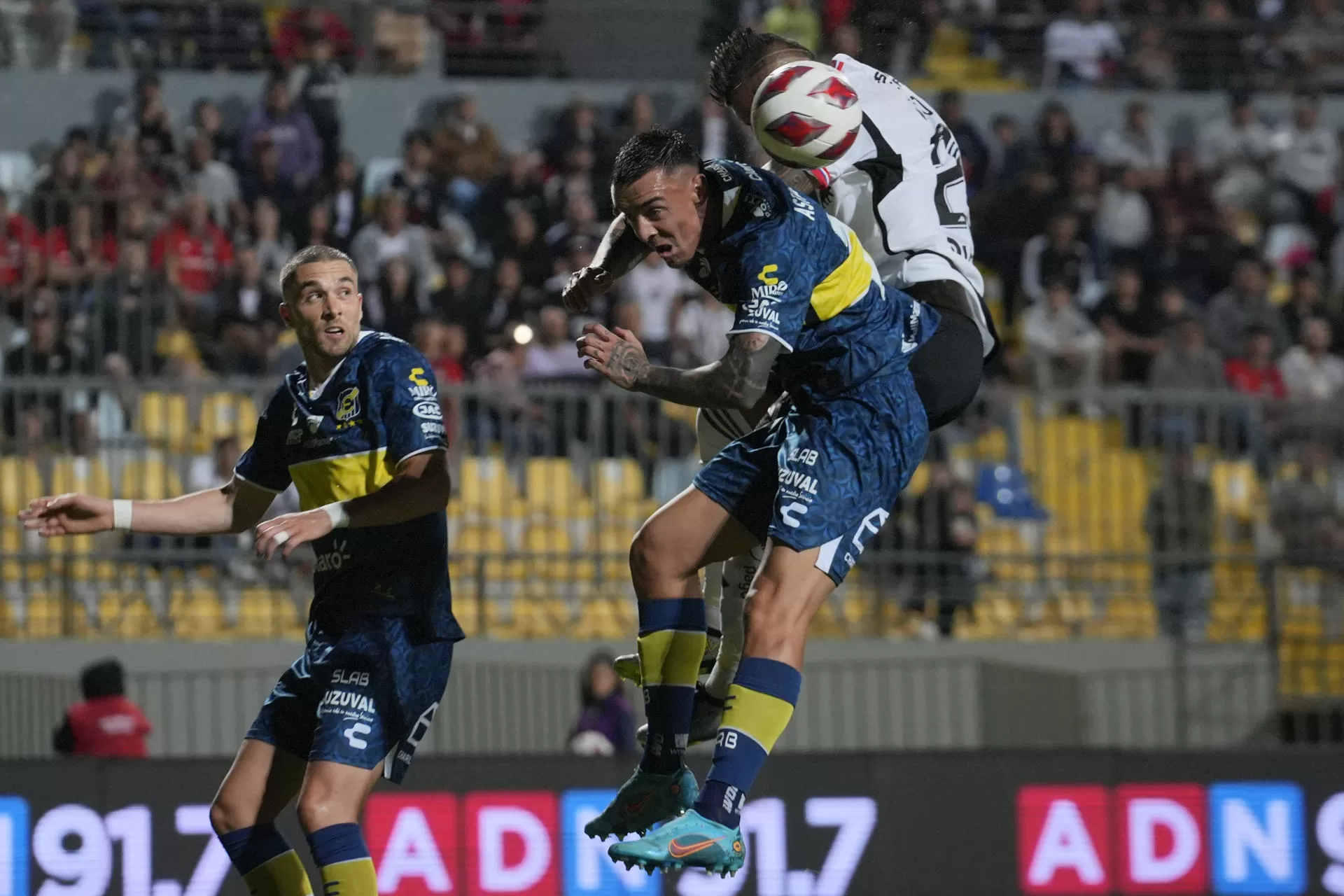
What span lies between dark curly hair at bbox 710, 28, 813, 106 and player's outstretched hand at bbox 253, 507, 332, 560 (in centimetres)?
178

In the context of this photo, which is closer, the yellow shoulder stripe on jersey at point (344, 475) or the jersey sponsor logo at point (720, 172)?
the jersey sponsor logo at point (720, 172)

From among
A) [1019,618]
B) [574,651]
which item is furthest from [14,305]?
[1019,618]

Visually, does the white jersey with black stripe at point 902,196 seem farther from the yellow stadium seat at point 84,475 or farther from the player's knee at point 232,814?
the yellow stadium seat at point 84,475

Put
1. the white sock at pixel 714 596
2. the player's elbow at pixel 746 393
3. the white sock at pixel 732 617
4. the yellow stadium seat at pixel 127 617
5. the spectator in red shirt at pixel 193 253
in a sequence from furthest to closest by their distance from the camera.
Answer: the spectator in red shirt at pixel 193 253
the yellow stadium seat at pixel 127 617
the white sock at pixel 714 596
the white sock at pixel 732 617
the player's elbow at pixel 746 393

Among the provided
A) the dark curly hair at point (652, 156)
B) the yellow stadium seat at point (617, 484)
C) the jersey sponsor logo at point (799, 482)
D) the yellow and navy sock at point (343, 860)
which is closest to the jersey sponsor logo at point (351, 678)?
the yellow and navy sock at point (343, 860)

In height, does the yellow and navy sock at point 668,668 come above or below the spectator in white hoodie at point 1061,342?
below

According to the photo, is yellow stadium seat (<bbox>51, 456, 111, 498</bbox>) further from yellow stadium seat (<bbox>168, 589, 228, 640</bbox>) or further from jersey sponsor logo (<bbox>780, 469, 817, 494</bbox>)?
jersey sponsor logo (<bbox>780, 469, 817, 494</bbox>)

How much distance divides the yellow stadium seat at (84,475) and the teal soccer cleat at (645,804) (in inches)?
284

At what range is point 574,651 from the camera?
41.7 feet

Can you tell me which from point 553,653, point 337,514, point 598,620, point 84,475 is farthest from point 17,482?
point 337,514

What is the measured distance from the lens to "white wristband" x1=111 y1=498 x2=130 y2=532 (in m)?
6.77

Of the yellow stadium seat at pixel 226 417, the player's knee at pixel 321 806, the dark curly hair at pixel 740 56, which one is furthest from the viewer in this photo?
the yellow stadium seat at pixel 226 417

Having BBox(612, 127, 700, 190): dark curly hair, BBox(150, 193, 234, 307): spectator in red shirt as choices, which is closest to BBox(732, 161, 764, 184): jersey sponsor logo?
BBox(612, 127, 700, 190): dark curly hair

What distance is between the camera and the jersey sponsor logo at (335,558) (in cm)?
671
